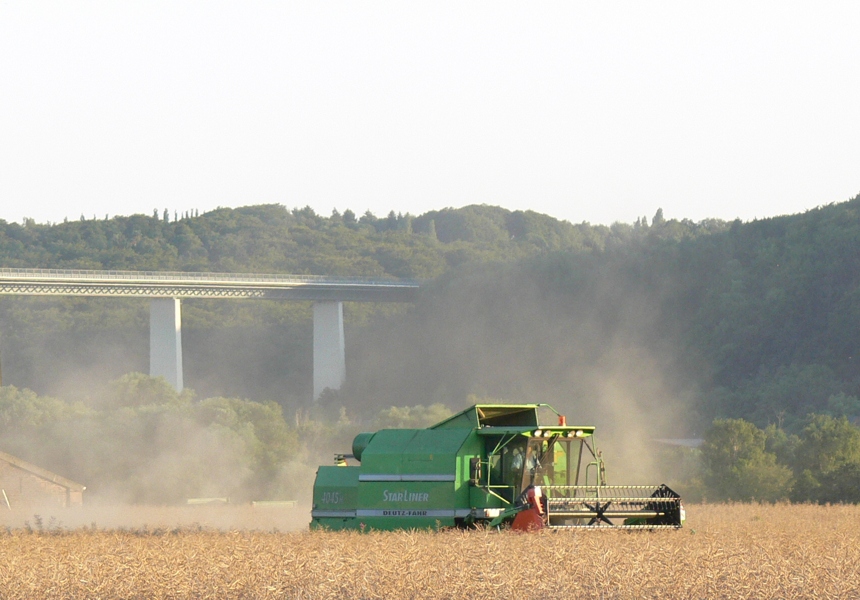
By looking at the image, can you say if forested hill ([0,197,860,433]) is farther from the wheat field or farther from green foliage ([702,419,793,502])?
the wheat field

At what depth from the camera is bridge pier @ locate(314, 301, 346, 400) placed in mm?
137000

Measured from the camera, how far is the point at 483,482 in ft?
73.2

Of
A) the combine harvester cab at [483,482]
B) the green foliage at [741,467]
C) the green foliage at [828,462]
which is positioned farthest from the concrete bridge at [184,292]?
the combine harvester cab at [483,482]

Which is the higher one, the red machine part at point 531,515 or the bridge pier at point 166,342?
the red machine part at point 531,515

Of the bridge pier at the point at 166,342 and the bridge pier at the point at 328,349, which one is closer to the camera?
the bridge pier at the point at 166,342

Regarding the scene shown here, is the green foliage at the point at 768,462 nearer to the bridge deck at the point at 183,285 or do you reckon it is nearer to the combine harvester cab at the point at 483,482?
the combine harvester cab at the point at 483,482

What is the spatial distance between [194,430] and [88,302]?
92676mm

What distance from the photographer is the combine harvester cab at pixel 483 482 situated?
21375 millimetres

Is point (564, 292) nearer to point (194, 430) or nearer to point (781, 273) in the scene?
point (781, 273)

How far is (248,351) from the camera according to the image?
168000 mm

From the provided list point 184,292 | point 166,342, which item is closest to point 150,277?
point 184,292

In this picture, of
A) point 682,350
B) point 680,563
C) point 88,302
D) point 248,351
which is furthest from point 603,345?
point 680,563

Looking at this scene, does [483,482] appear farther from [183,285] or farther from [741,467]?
[183,285]

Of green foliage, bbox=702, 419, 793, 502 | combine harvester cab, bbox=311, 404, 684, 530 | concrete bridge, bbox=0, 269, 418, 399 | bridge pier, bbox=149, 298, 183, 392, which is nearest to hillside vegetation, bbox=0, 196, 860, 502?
green foliage, bbox=702, 419, 793, 502
